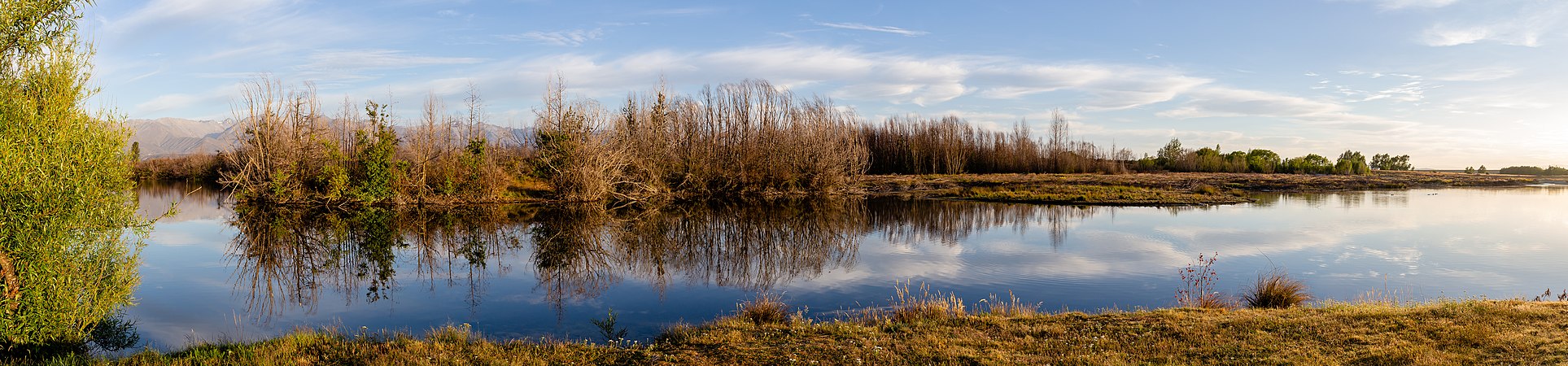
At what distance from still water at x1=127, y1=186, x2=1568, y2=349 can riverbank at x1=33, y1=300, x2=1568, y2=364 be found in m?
2.01

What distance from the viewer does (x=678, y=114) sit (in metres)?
42.2

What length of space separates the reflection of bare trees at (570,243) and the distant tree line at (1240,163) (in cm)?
5709

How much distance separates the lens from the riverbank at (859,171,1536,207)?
126ft

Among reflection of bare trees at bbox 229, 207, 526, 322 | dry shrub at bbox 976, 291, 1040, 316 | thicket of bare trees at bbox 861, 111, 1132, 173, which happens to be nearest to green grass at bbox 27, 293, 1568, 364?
dry shrub at bbox 976, 291, 1040, 316

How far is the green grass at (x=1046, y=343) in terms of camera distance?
22.4 ft

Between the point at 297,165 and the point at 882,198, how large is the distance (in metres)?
28.1

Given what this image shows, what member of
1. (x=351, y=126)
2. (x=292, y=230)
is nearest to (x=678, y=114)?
(x=351, y=126)

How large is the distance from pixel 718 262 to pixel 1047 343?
1000 cm

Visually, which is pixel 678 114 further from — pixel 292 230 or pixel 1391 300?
pixel 1391 300

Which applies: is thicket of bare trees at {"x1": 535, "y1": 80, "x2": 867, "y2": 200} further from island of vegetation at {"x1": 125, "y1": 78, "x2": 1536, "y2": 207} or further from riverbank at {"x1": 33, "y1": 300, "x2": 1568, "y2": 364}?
riverbank at {"x1": 33, "y1": 300, "x2": 1568, "y2": 364}

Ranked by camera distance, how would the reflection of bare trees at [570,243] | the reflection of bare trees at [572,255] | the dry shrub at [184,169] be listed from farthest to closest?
the dry shrub at [184,169]
the reflection of bare trees at [570,243]
the reflection of bare trees at [572,255]

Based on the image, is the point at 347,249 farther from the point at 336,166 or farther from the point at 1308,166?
the point at 1308,166

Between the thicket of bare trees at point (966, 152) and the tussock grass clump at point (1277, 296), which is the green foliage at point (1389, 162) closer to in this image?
the thicket of bare trees at point (966, 152)

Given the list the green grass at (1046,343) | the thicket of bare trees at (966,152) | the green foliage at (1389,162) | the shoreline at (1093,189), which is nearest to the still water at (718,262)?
the green grass at (1046,343)
